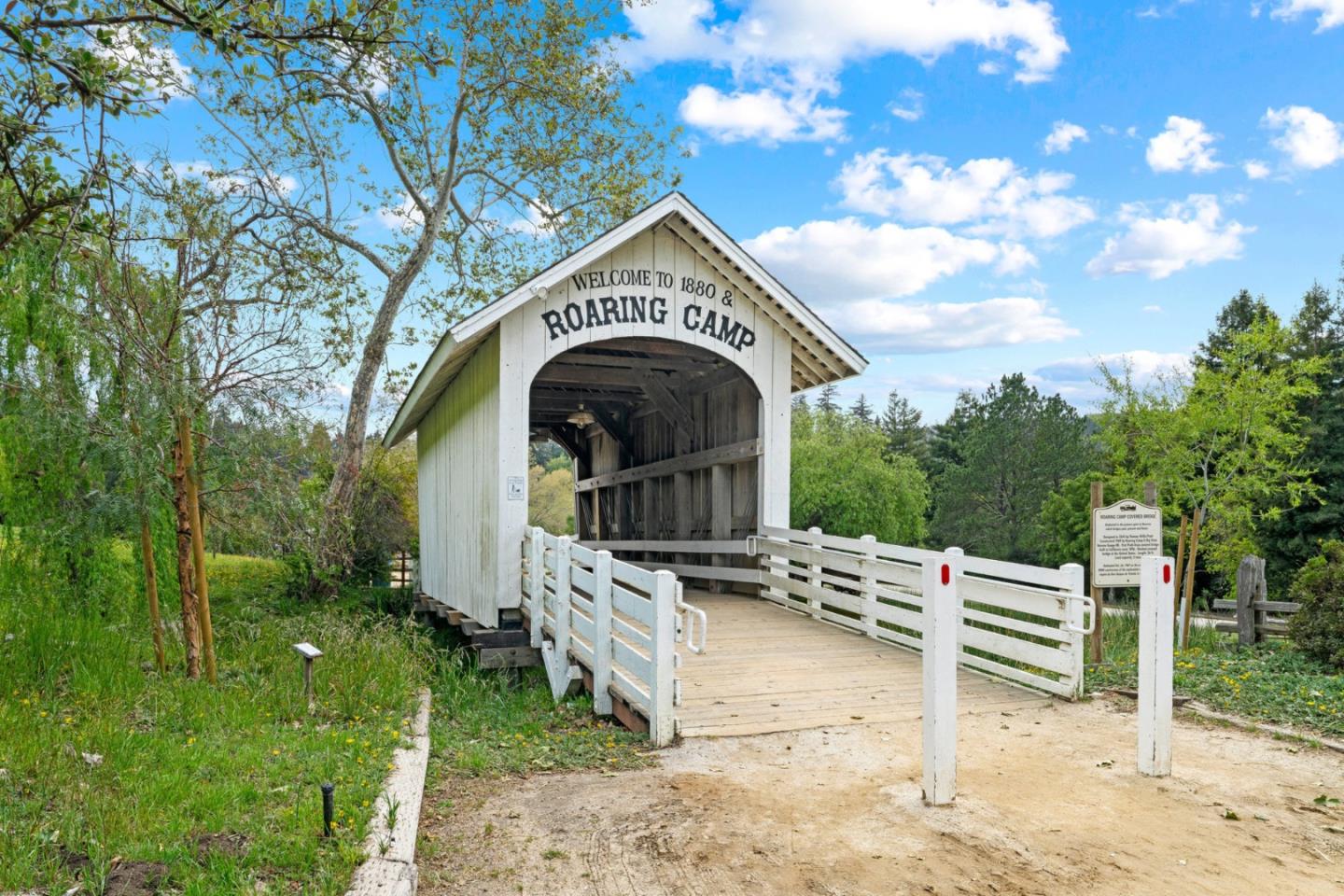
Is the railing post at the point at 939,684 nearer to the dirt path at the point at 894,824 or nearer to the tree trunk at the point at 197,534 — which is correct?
the dirt path at the point at 894,824

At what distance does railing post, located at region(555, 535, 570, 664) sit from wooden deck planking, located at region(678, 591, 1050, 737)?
107 cm

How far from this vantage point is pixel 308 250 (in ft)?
64.4

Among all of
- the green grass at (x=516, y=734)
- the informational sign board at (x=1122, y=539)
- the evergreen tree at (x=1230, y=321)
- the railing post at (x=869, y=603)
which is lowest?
the green grass at (x=516, y=734)

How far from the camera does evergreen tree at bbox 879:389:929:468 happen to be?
58.8 metres

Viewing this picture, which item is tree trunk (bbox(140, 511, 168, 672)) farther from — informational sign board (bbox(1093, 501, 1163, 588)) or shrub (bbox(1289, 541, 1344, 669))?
shrub (bbox(1289, 541, 1344, 669))

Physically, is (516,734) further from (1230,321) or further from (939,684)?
(1230,321)

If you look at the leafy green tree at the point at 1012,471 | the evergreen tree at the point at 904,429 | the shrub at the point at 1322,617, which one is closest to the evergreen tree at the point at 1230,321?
the leafy green tree at the point at 1012,471

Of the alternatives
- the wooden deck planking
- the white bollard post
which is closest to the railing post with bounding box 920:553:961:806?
the white bollard post

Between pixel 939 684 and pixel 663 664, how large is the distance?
1.94m

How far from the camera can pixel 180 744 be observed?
5395 mm

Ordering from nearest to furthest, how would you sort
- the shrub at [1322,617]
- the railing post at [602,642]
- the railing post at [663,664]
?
the railing post at [663,664] < the railing post at [602,642] < the shrub at [1322,617]

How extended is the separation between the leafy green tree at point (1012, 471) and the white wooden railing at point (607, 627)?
35787 millimetres

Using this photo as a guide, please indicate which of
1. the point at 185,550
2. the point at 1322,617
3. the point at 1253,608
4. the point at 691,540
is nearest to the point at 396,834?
the point at 185,550

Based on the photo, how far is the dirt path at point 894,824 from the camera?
12.9 feet
